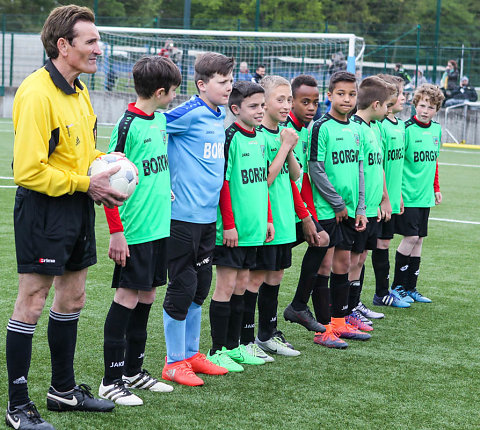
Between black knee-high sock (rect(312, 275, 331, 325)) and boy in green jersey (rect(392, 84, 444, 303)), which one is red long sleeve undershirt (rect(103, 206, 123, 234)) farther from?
boy in green jersey (rect(392, 84, 444, 303))

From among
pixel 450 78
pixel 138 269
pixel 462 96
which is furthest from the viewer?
pixel 462 96

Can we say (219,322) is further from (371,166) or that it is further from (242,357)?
(371,166)

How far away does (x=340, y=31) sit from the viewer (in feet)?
93.4

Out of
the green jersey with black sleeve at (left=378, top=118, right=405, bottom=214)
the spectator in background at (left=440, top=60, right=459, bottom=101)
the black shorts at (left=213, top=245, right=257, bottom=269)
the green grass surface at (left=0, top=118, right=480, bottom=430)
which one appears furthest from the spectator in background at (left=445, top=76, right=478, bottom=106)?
the black shorts at (left=213, top=245, right=257, bottom=269)

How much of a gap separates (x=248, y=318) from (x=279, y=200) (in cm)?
80

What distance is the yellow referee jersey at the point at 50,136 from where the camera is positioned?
318 cm

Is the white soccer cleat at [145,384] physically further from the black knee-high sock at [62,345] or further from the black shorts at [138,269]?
the black shorts at [138,269]

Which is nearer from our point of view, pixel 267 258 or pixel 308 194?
pixel 267 258

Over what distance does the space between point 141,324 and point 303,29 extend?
966 inches

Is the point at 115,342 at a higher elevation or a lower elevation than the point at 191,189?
lower

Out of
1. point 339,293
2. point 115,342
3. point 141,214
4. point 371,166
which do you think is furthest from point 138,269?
point 371,166

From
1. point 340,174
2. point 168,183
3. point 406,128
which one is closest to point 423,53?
point 406,128

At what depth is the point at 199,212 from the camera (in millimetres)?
4246

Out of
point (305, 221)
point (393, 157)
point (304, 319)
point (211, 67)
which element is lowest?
point (304, 319)
